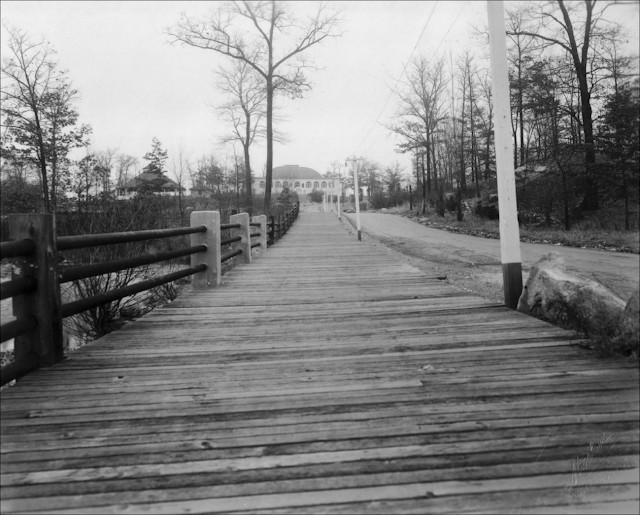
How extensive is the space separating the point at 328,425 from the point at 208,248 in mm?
4385

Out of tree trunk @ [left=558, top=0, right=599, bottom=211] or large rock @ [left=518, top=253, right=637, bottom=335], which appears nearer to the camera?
large rock @ [left=518, top=253, right=637, bottom=335]

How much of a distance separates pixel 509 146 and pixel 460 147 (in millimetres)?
28140

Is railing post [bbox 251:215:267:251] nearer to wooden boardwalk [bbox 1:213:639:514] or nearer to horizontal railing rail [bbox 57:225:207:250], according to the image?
horizontal railing rail [bbox 57:225:207:250]

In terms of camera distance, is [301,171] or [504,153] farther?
[301,171]

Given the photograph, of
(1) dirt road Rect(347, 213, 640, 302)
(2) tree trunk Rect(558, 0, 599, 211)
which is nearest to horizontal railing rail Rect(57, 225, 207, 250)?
(1) dirt road Rect(347, 213, 640, 302)

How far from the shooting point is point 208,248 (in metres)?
5.99

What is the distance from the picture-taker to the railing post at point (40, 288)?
269cm

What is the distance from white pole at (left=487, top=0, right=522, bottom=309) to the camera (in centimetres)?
414

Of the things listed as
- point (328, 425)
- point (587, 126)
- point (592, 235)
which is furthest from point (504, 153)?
point (328, 425)

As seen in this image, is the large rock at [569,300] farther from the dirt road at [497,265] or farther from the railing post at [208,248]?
the railing post at [208,248]

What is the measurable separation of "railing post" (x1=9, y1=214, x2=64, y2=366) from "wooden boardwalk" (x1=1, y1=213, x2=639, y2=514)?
0.54 feet

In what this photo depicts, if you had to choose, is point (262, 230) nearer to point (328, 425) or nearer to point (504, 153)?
point (504, 153)

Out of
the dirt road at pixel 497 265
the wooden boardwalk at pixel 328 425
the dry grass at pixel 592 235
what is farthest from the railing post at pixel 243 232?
the wooden boardwalk at pixel 328 425

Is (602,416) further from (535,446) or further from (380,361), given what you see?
(380,361)
